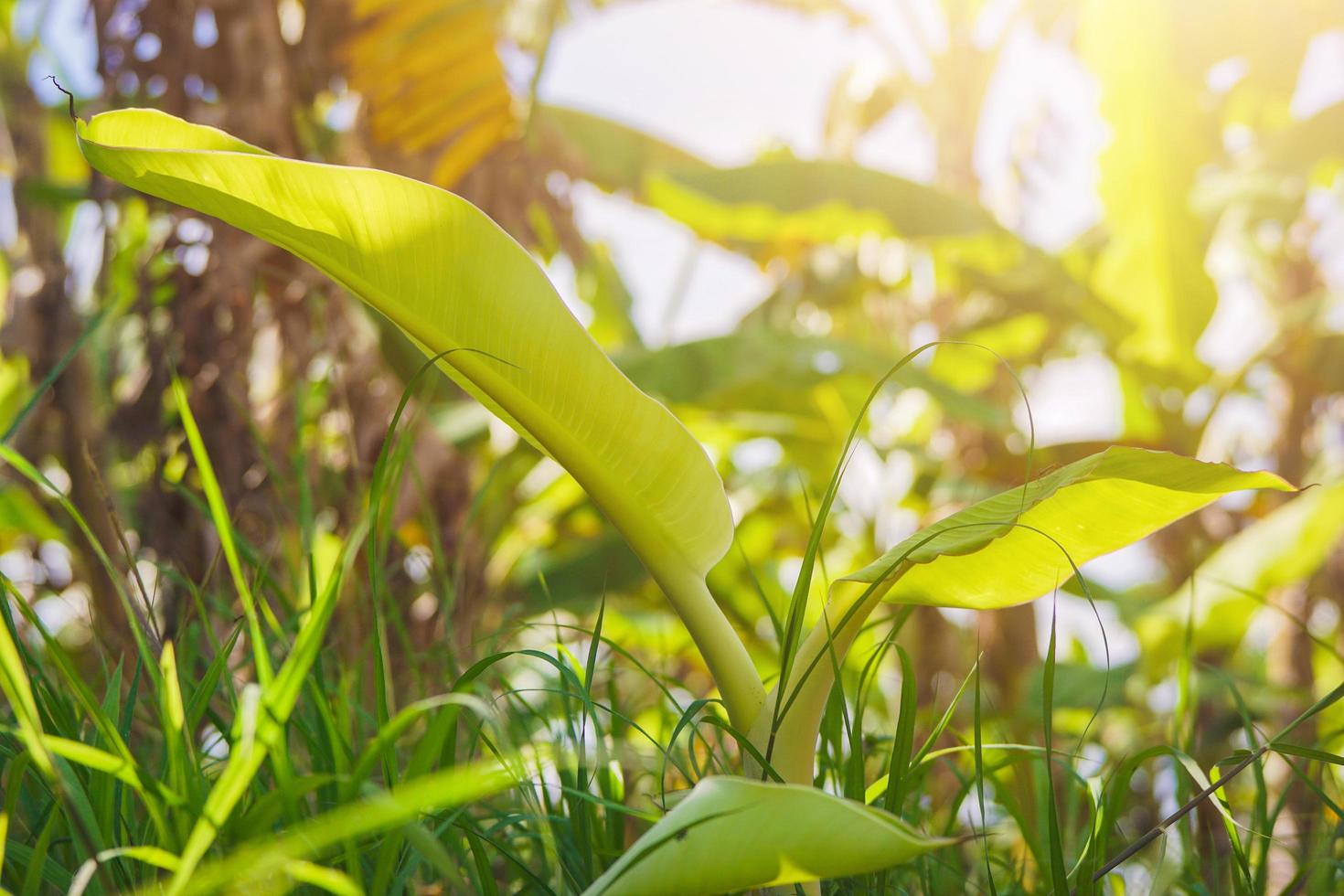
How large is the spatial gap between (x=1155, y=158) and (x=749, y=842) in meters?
2.29

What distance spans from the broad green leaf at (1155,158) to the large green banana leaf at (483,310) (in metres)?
2.13

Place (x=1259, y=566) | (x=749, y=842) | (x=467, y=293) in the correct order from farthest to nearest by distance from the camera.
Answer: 1. (x=1259, y=566)
2. (x=467, y=293)
3. (x=749, y=842)

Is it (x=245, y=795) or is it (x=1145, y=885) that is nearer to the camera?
(x=245, y=795)

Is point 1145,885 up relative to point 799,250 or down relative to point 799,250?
down

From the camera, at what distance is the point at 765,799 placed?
0.96 ft

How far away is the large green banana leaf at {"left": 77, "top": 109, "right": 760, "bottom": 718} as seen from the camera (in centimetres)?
36

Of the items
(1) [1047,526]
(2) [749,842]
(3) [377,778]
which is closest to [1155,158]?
(1) [1047,526]

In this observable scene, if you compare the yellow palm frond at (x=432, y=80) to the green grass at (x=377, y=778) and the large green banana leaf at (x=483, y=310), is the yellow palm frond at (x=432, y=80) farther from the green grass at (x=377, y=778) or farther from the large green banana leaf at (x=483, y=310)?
the large green banana leaf at (x=483, y=310)

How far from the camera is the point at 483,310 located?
40cm

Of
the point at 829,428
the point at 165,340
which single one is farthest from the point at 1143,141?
the point at 165,340

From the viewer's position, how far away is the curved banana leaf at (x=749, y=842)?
11.2 inches

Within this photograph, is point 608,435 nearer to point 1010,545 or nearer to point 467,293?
point 467,293

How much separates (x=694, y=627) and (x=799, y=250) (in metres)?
2.77

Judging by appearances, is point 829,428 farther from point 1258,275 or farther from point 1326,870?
point 1258,275
